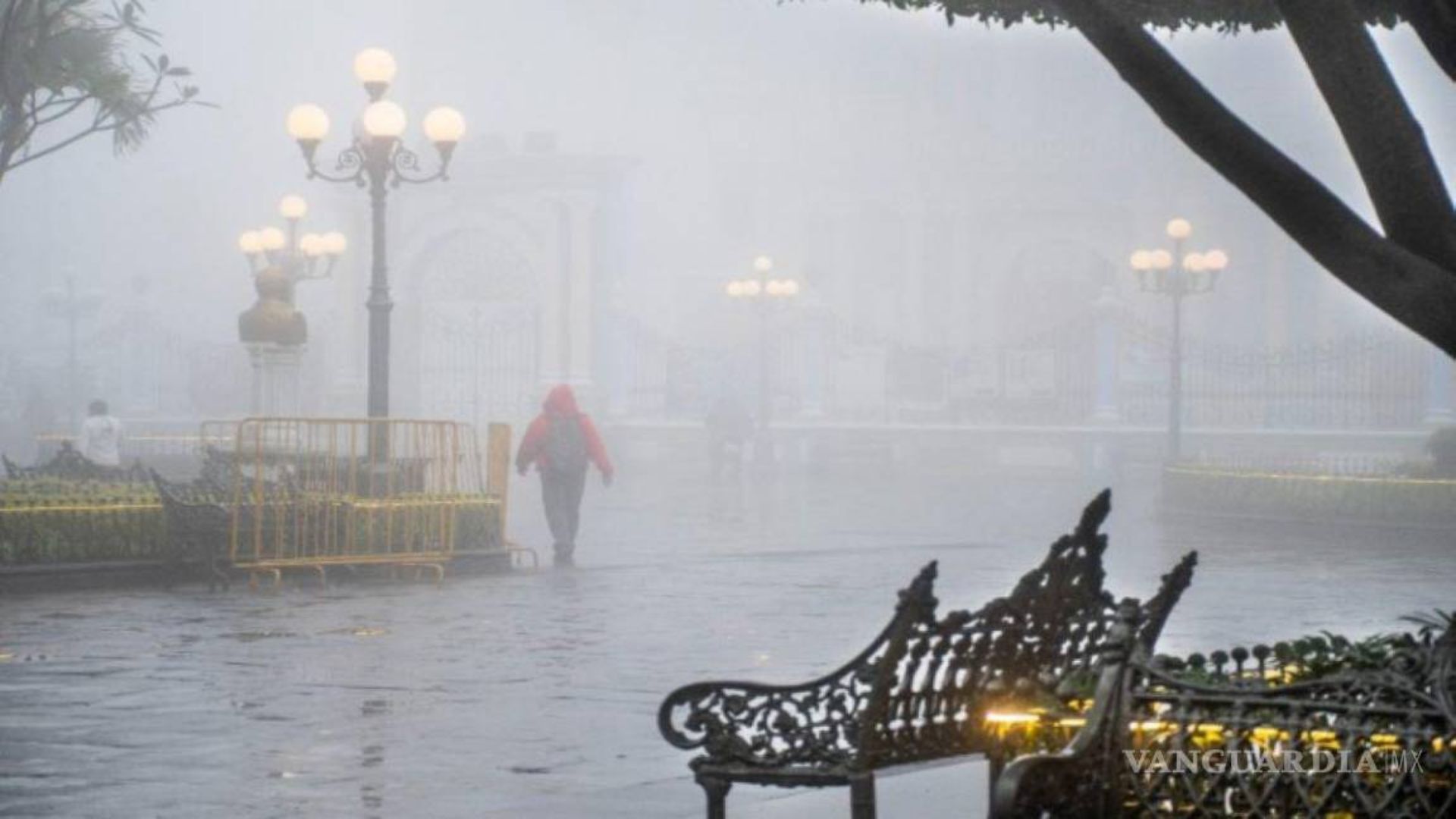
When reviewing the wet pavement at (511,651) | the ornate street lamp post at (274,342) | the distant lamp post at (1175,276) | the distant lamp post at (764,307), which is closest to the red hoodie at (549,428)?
the wet pavement at (511,651)

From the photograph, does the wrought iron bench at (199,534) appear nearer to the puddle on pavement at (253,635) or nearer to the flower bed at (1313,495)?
the puddle on pavement at (253,635)

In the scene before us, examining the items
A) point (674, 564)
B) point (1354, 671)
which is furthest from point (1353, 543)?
point (1354, 671)

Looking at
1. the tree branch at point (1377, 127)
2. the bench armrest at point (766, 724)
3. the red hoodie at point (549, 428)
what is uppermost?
the tree branch at point (1377, 127)

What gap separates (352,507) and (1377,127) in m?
15.0

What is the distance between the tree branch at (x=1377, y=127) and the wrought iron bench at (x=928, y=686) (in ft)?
3.56

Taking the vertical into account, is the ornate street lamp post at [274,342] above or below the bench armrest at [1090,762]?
above

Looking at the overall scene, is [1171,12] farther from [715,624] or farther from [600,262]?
[600,262]

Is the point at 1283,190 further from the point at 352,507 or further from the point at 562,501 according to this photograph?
the point at 562,501

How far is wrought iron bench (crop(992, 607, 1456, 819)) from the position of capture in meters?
4.81

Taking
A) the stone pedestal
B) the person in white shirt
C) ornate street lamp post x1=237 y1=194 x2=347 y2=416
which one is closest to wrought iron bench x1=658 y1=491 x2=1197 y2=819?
ornate street lamp post x1=237 y1=194 x2=347 y2=416

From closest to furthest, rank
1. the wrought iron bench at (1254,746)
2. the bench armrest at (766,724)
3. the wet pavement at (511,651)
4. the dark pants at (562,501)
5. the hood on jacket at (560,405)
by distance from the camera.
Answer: the wrought iron bench at (1254,746)
the bench armrest at (766,724)
the wet pavement at (511,651)
the dark pants at (562,501)
the hood on jacket at (560,405)

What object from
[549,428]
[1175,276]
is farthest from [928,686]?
[1175,276]

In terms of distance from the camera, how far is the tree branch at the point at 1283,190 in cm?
566

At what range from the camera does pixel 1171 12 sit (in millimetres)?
7723
